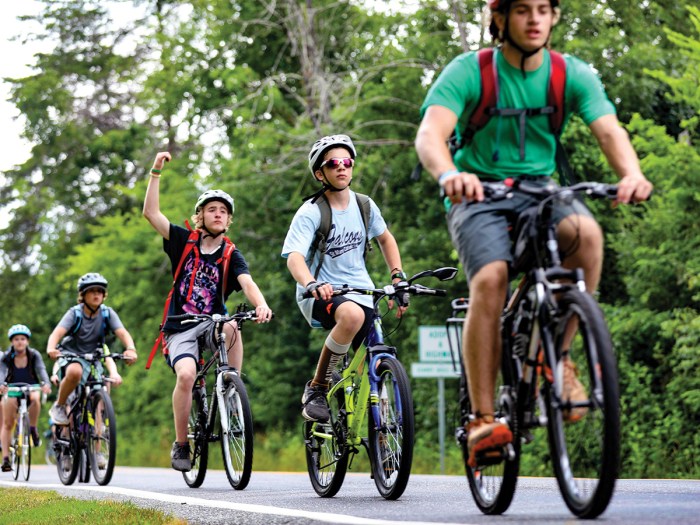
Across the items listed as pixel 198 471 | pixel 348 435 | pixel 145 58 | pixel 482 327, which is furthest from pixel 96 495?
pixel 145 58

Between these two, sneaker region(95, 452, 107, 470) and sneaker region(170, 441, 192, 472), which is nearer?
sneaker region(170, 441, 192, 472)

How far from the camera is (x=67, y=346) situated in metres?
12.9

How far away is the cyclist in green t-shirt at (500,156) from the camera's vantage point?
525 centimetres

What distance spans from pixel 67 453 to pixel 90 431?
89 cm

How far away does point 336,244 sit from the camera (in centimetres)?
808

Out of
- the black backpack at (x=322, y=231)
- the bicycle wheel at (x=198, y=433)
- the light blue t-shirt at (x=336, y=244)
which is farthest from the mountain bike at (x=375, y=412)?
the bicycle wheel at (x=198, y=433)

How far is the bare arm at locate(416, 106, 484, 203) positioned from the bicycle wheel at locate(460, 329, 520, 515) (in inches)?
28.0

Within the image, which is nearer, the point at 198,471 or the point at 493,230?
the point at 493,230

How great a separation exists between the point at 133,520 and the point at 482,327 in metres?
2.36

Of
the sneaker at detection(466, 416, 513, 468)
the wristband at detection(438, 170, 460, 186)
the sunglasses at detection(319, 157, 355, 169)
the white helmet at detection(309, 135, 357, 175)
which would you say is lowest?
the sneaker at detection(466, 416, 513, 468)

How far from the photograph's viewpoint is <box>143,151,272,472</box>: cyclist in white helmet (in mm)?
9969

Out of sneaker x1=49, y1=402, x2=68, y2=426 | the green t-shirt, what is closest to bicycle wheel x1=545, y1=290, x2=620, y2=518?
the green t-shirt

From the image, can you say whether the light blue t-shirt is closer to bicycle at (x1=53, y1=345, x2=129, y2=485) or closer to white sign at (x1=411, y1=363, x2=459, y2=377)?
bicycle at (x1=53, y1=345, x2=129, y2=485)

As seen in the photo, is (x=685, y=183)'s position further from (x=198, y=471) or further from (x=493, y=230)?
(x=493, y=230)
